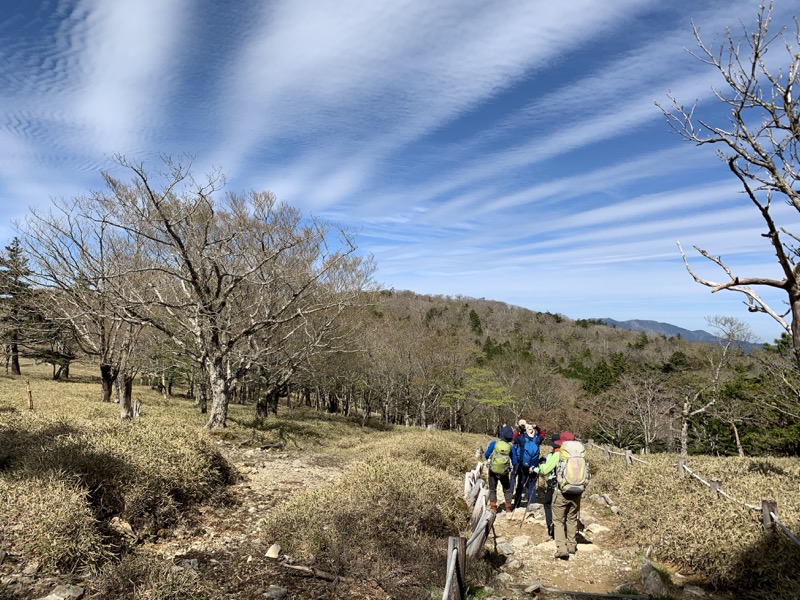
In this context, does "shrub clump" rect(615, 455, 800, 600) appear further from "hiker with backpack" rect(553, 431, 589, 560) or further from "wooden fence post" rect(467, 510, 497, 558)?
"wooden fence post" rect(467, 510, 497, 558)

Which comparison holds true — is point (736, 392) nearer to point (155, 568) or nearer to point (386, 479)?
point (386, 479)

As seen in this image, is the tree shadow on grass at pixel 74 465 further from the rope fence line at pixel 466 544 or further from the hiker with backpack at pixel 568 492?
the hiker with backpack at pixel 568 492

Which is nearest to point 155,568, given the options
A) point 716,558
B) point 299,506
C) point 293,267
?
point 299,506

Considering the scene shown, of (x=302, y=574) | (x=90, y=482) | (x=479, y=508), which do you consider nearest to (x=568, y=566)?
(x=479, y=508)

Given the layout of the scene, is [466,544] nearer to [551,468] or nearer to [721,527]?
[551,468]

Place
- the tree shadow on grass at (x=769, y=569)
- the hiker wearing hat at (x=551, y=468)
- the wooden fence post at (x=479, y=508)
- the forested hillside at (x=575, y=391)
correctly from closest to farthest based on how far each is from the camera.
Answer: the tree shadow on grass at (x=769, y=569)
the wooden fence post at (x=479, y=508)
the hiker wearing hat at (x=551, y=468)
the forested hillside at (x=575, y=391)

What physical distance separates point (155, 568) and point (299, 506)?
278 centimetres

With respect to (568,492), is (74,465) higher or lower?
higher

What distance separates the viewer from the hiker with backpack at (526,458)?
10.0 meters

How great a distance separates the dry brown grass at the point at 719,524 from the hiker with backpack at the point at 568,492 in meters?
1.39

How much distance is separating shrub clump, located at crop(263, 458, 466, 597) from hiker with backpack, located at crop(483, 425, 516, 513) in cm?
103

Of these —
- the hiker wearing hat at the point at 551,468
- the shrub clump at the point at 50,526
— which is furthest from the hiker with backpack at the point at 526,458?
the shrub clump at the point at 50,526

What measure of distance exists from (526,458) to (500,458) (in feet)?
2.69

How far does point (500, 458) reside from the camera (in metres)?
9.64
